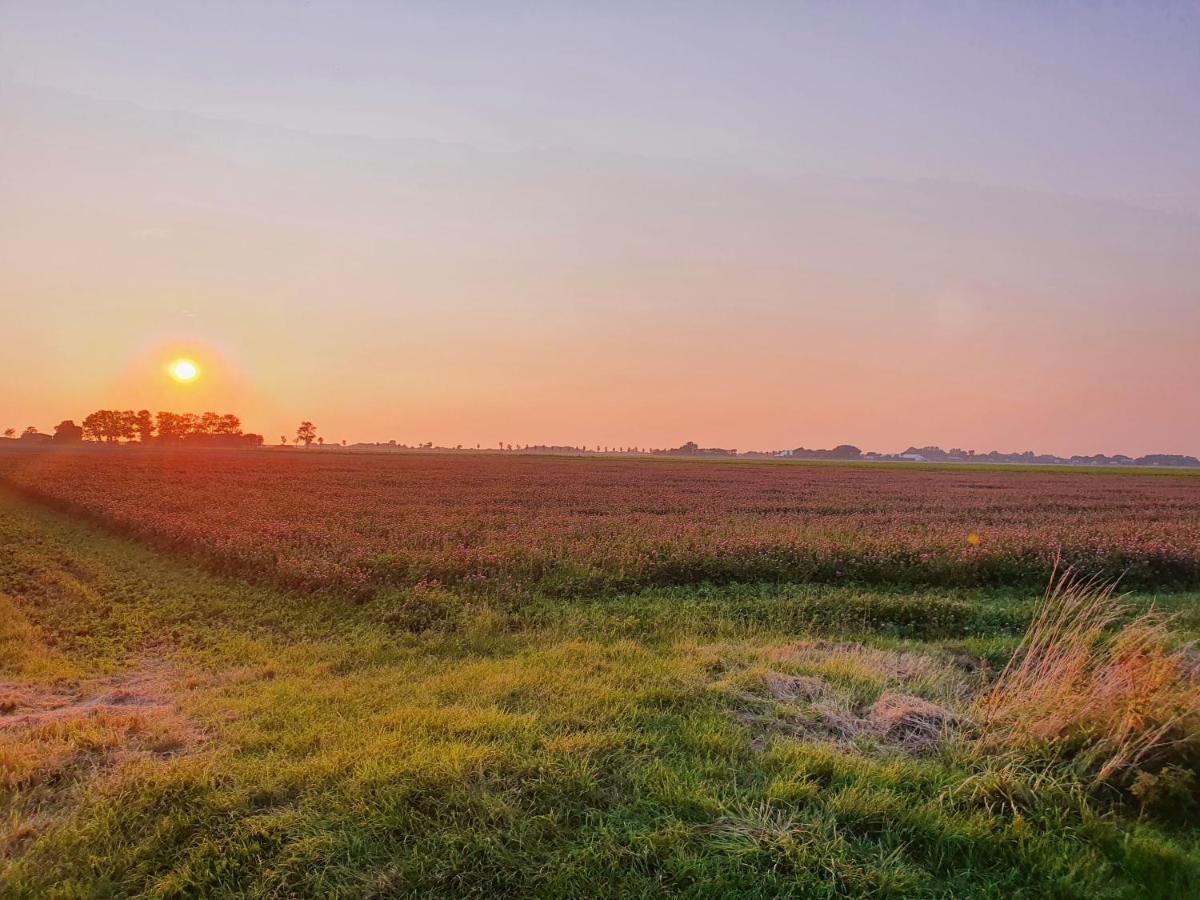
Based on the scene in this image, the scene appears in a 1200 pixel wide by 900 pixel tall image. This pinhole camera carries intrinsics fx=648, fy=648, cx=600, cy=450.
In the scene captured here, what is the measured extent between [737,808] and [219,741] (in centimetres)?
462

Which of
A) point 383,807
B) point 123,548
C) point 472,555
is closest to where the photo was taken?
point 383,807

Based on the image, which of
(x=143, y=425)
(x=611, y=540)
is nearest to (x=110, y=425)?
(x=143, y=425)

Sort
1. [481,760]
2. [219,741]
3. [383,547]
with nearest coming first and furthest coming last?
[481,760] → [219,741] → [383,547]

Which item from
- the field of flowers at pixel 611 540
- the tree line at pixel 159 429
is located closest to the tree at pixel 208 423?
the tree line at pixel 159 429

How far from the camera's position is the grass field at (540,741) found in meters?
4.24

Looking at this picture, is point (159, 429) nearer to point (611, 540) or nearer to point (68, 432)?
point (68, 432)

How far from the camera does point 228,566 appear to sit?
1498 centimetres

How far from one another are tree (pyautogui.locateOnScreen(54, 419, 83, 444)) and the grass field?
7548 inches

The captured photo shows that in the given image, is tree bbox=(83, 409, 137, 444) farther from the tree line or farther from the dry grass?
the dry grass

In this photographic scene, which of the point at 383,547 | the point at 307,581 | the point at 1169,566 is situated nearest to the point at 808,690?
the point at 307,581

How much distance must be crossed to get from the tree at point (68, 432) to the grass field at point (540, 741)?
191727 mm

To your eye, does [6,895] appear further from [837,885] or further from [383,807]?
[837,885]

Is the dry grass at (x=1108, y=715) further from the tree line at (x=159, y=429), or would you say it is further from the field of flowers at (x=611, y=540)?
the tree line at (x=159, y=429)

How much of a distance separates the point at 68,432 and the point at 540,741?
205919mm
